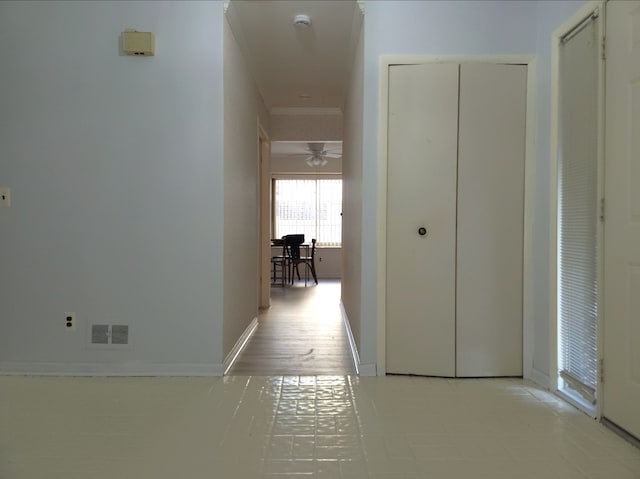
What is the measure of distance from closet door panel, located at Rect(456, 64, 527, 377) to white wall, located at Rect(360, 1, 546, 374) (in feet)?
0.58

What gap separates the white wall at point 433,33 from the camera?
275 centimetres

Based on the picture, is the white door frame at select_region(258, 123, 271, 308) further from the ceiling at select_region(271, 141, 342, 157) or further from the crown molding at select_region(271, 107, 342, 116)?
the ceiling at select_region(271, 141, 342, 157)

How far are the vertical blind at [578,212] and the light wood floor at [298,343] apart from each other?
4.38ft

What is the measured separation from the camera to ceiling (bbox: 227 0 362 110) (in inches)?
115

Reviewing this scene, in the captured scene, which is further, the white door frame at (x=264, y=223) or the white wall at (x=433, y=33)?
the white door frame at (x=264, y=223)

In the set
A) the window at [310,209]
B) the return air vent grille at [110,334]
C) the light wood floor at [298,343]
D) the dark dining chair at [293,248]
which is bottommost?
the light wood floor at [298,343]

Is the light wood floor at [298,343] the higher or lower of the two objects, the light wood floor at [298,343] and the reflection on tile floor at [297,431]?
the lower

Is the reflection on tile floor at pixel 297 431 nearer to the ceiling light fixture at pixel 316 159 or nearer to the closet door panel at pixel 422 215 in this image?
the closet door panel at pixel 422 215

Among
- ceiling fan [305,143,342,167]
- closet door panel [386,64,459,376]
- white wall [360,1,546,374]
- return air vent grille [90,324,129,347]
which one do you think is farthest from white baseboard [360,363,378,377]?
ceiling fan [305,143,342,167]

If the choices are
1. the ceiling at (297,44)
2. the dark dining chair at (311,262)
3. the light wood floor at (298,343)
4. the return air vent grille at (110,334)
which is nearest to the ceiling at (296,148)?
the dark dining chair at (311,262)

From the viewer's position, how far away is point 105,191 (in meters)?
2.78

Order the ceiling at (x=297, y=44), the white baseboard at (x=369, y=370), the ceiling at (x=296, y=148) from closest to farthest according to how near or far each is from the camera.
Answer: the white baseboard at (x=369, y=370)
the ceiling at (x=297, y=44)
the ceiling at (x=296, y=148)

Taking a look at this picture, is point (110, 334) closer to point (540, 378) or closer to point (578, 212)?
point (540, 378)

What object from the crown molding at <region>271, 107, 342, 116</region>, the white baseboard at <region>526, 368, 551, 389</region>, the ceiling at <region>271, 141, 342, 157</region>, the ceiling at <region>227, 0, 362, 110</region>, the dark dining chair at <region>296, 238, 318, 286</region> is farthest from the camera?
the dark dining chair at <region>296, 238, 318, 286</region>
